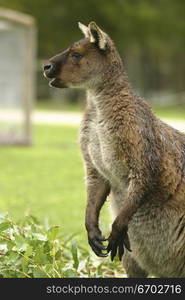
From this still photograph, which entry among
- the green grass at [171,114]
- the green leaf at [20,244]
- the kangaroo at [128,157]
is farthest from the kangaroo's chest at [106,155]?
the green grass at [171,114]

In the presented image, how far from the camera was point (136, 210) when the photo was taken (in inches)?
165

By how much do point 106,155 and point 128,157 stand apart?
120 millimetres

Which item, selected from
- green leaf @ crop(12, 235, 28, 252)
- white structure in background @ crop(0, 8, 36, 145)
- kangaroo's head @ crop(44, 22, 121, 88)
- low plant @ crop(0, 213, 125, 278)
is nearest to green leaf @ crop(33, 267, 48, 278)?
A: low plant @ crop(0, 213, 125, 278)

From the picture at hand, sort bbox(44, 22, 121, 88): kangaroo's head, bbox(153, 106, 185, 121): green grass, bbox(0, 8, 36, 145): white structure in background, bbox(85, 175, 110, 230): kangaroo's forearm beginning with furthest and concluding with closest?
bbox(153, 106, 185, 121): green grass → bbox(0, 8, 36, 145): white structure in background → bbox(85, 175, 110, 230): kangaroo's forearm → bbox(44, 22, 121, 88): kangaroo's head

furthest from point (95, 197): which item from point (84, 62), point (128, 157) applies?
point (84, 62)

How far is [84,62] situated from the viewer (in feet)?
14.3

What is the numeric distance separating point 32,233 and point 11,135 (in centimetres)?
978

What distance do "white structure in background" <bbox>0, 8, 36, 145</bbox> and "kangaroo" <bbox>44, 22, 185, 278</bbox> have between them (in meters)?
9.63

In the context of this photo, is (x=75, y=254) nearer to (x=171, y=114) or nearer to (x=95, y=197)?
(x=95, y=197)

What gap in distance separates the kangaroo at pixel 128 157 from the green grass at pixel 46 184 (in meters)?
0.56

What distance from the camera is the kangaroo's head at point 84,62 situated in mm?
4316

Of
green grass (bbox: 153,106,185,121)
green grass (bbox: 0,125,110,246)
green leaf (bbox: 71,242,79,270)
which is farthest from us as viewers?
green grass (bbox: 153,106,185,121)

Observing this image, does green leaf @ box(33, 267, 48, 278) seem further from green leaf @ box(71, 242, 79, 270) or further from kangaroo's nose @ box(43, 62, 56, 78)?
kangaroo's nose @ box(43, 62, 56, 78)

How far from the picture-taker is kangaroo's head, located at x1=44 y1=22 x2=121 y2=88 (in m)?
4.32
